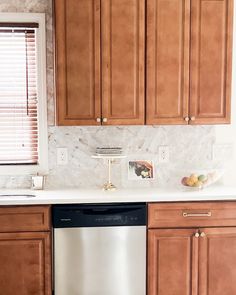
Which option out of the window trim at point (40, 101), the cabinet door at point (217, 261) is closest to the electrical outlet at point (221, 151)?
the cabinet door at point (217, 261)

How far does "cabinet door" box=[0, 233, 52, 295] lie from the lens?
291cm

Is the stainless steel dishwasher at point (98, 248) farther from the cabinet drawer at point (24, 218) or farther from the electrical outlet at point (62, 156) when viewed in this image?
the electrical outlet at point (62, 156)

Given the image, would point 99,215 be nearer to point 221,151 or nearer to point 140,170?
point 140,170

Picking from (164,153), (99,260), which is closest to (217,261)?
(99,260)

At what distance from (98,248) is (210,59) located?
5.03ft

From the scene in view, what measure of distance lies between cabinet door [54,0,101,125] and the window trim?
13.5 inches

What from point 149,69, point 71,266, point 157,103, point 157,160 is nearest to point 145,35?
point 149,69

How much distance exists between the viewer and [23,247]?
9.59 feet

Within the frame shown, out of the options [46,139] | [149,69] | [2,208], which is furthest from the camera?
[46,139]

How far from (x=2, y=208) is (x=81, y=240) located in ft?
1.86

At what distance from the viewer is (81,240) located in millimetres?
2943

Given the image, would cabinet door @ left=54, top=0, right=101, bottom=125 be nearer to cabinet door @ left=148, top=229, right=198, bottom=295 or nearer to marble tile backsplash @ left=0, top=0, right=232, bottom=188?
marble tile backsplash @ left=0, top=0, right=232, bottom=188

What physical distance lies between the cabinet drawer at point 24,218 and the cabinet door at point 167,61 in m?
0.98

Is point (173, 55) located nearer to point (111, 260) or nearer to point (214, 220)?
point (214, 220)
